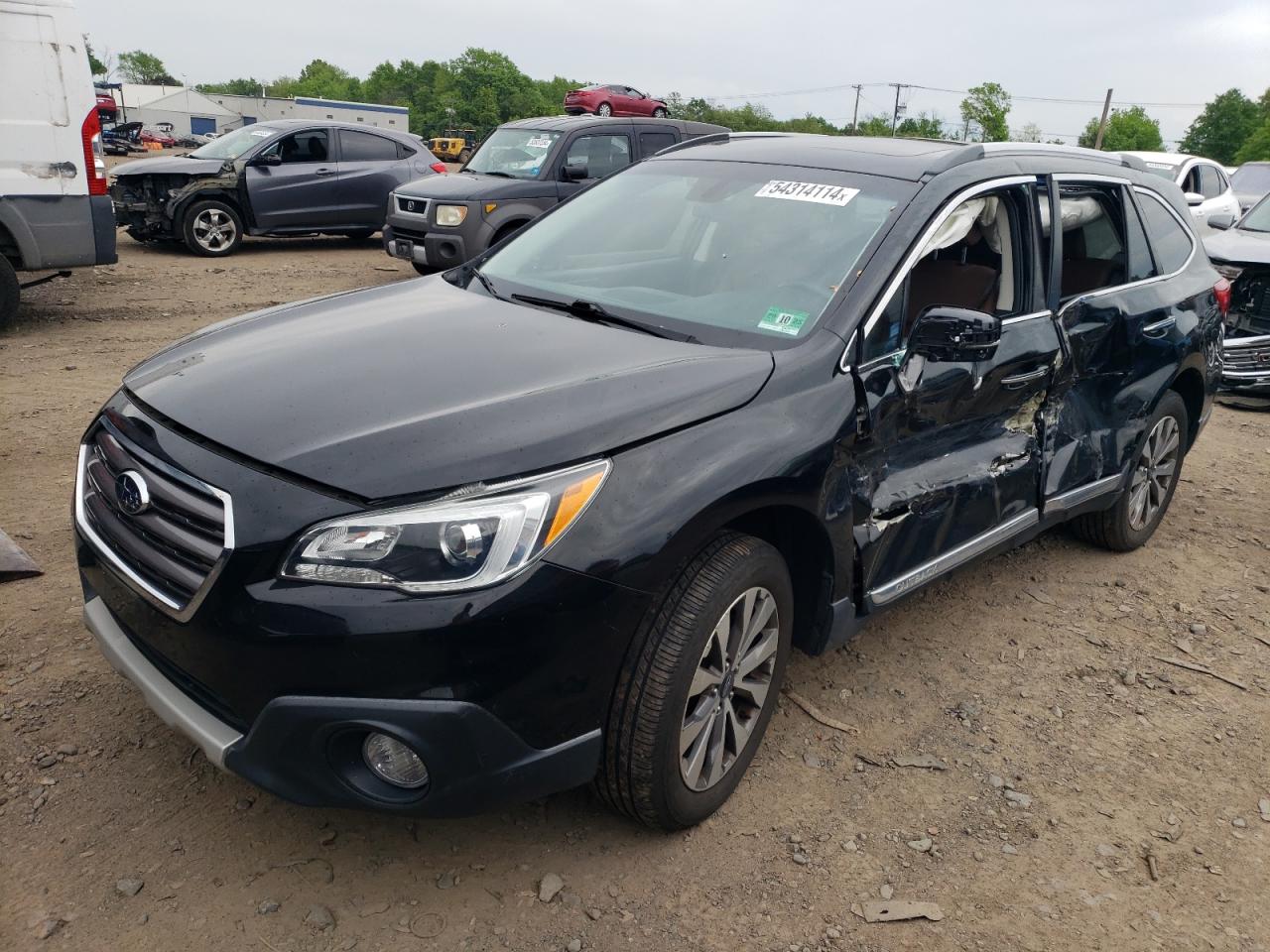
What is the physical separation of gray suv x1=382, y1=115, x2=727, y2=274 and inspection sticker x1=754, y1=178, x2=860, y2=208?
614cm

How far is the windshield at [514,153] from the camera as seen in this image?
10.4m

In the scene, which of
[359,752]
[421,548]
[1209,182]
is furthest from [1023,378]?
[1209,182]

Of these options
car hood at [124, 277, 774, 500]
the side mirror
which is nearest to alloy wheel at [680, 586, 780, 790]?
car hood at [124, 277, 774, 500]

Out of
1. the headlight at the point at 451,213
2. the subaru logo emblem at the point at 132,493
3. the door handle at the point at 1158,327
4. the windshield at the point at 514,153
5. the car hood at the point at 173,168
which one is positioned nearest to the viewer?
the subaru logo emblem at the point at 132,493

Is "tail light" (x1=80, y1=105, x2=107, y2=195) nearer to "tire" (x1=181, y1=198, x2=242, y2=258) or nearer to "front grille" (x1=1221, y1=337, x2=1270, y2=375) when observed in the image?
"tire" (x1=181, y1=198, x2=242, y2=258)

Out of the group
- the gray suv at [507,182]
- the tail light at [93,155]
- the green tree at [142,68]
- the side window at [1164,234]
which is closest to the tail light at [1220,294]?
the side window at [1164,234]

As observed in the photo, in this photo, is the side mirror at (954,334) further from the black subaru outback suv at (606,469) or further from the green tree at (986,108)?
the green tree at (986,108)

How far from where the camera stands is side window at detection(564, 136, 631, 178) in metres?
10.5

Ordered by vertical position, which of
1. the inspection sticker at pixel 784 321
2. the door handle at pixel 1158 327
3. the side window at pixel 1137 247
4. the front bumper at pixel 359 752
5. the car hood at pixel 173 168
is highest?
the side window at pixel 1137 247

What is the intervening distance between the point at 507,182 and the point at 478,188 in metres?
0.30

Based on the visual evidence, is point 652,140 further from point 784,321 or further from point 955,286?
point 784,321

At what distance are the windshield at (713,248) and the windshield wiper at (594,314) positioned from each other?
0.09 ft

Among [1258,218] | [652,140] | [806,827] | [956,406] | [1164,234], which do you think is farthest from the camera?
[652,140]

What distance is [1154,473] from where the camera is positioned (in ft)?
15.4
